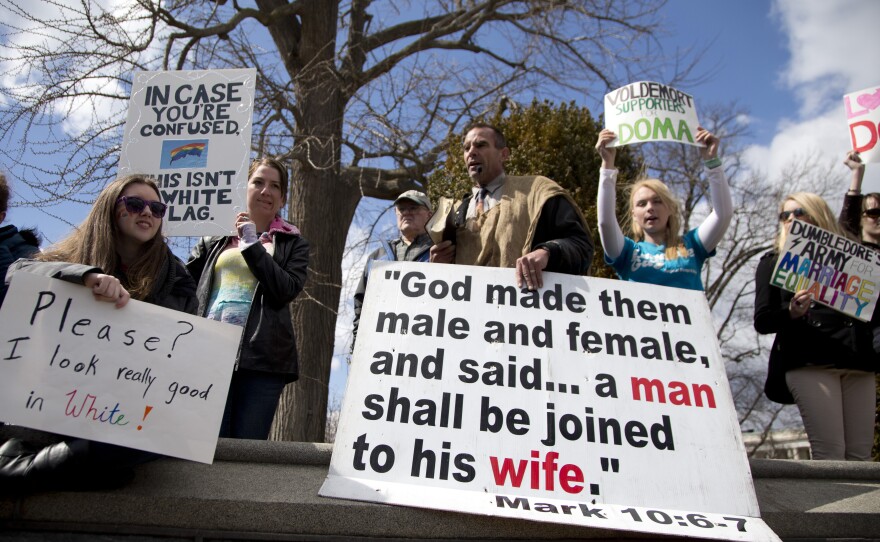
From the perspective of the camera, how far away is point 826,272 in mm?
4195

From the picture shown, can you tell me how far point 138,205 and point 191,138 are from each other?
1618mm

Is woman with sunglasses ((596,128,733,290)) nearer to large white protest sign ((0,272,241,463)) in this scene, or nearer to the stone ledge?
the stone ledge


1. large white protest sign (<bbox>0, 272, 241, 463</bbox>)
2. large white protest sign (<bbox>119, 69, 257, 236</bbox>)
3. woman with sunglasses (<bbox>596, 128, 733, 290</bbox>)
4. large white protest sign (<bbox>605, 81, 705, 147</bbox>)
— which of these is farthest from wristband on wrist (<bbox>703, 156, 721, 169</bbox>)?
large white protest sign (<bbox>0, 272, 241, 463</bbox>)

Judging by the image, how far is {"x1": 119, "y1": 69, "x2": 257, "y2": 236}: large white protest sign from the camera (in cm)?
429

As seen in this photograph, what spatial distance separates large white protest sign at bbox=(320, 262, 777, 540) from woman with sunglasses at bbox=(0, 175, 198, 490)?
2.65 ft

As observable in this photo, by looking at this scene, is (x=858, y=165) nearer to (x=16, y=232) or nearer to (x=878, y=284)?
(x=878, y=284)

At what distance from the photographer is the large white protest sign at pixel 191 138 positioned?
14.1ft

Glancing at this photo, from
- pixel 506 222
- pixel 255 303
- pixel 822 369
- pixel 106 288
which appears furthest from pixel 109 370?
pixel 822 369

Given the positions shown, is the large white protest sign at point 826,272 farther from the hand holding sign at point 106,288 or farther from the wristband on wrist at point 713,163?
the hand holding sign at point 106,288

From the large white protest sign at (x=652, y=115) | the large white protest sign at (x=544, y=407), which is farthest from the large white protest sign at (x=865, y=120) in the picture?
the large white protest sign at (x=544, y=407)

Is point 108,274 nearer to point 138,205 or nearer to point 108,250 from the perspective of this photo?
point 108,250

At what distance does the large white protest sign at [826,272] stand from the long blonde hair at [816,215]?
0.12 metres

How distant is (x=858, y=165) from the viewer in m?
5.04

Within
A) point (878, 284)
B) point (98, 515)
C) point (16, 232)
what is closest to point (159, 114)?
point (16, 232)
